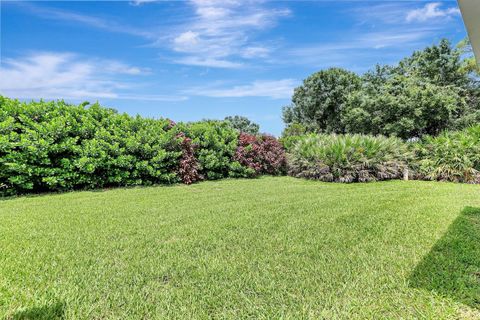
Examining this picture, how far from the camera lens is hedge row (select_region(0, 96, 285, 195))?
665 centimetres

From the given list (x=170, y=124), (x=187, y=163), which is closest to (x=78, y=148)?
(x=170, y=124)

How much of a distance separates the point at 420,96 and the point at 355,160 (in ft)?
33.2

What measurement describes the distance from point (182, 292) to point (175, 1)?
8290mm

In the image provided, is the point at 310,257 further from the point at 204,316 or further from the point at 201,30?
the point at 201,30

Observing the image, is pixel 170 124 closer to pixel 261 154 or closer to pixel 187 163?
pixel 187 163

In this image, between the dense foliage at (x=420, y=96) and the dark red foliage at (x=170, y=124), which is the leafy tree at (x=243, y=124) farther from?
the dark red foliage at (x=170, y=124)

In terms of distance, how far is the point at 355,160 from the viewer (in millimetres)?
9484

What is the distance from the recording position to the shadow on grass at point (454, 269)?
2.35 metres

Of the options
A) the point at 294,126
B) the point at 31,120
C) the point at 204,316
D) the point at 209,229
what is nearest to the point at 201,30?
the point at 31,120

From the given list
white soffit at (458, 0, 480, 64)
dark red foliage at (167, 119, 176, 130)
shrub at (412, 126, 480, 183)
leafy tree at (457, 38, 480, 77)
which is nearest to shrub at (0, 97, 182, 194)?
dark red foliage at (167, 119, 176, 130)

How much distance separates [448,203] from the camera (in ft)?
18.7

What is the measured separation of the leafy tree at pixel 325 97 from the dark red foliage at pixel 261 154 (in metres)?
18.3

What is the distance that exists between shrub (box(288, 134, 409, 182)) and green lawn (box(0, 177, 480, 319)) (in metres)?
3.99

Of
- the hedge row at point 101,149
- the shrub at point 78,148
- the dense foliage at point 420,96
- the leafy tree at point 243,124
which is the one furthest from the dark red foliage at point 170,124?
the leafy tree at point 243,124
